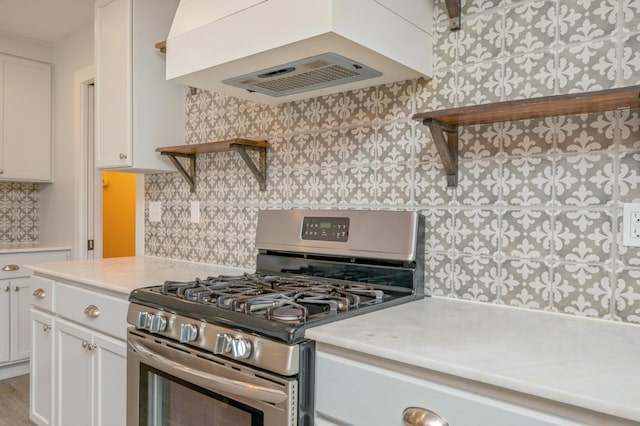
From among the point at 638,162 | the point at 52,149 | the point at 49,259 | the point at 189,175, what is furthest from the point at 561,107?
the point at 52,149

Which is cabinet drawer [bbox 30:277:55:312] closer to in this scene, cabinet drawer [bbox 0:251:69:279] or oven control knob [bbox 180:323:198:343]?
cabinet drawer [bbox 0:251:69:279]

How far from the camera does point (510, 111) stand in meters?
1.25

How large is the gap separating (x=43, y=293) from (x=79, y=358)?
0.43m

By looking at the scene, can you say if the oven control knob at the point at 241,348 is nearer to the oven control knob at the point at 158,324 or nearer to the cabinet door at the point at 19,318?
the oven control knob at the point at 158,324

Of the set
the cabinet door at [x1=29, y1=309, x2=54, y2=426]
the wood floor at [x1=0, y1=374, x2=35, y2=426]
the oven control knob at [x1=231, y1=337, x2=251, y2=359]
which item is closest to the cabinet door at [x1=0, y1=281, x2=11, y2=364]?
the wood floor at [x1=0, y1=374, x2=35, y2=426]

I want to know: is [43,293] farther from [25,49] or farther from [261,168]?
[25,49]

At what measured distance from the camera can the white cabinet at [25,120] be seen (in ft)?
11.1

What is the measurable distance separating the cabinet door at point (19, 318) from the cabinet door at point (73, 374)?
4.45 ft

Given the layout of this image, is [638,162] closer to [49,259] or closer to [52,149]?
[49,259]

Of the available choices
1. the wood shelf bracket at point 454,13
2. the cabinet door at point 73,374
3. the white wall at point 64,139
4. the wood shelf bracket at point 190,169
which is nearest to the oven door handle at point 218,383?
the cabinet door at point 73,374

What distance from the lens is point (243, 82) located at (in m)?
1.72

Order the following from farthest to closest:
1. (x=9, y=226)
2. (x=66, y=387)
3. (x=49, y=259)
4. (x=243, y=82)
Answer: (x=9, y=226) → (x=49, y=259) → (x=66, y=387) → (x=243, y=82)

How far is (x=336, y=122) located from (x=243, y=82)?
383 millimetres

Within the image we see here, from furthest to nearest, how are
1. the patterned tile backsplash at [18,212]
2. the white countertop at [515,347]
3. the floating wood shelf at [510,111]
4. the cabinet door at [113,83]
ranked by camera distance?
the patterned tile backsplash at [18,212] → the cabinet door at [113,83] → the floating wood shelf at [510,111] → the white countertop at [515,347]
